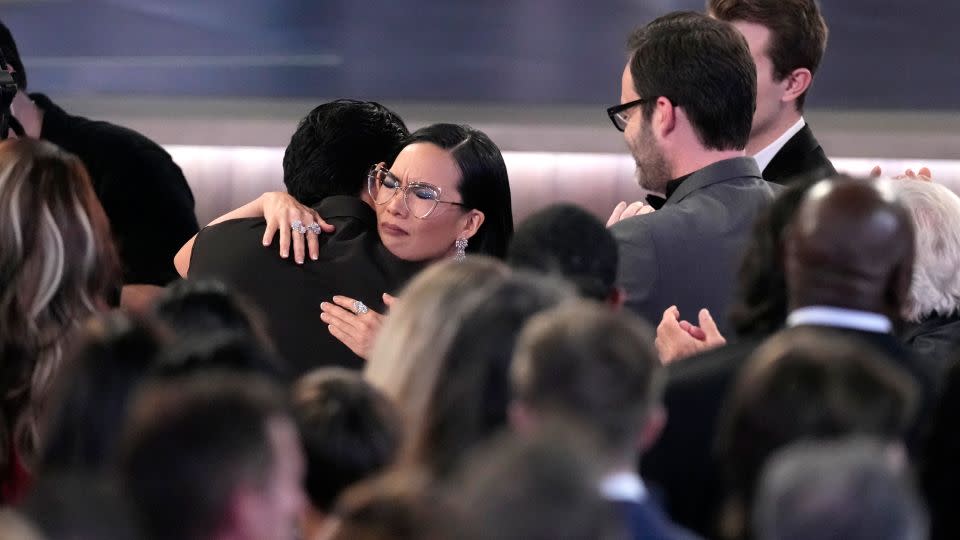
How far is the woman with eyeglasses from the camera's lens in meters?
2.80

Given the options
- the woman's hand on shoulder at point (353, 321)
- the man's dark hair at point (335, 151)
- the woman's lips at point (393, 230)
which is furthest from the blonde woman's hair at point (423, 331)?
the man's dark hair at point (335, 151)

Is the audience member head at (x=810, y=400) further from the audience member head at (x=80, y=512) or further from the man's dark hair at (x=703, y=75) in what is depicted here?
the man's dark hair at (x=703, y=75)

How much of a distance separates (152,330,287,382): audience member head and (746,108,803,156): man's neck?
6.53ft

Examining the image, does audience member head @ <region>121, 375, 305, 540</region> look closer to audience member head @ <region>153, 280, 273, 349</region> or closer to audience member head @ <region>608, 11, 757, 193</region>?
audience member head @ <region>153, 280, 273, 349</region>

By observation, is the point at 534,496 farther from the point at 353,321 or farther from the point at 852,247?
the point at 353,321

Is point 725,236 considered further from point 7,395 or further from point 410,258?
point 7,395

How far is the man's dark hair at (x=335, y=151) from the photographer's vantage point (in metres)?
2.89

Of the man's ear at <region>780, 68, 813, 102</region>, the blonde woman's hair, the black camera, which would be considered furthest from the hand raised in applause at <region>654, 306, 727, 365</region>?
the black camera

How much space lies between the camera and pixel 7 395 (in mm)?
2021

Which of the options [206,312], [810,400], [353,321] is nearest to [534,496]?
[810,400]

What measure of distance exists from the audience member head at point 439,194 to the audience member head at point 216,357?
1.16 metres

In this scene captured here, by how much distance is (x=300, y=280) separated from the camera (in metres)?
2.68

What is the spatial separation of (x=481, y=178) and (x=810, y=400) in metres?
1.59

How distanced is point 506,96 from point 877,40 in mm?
1214
